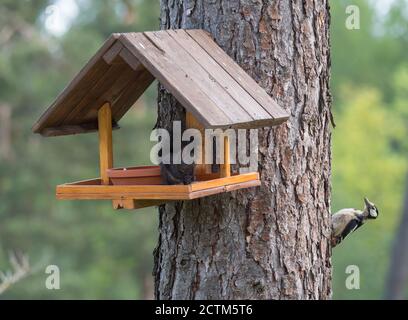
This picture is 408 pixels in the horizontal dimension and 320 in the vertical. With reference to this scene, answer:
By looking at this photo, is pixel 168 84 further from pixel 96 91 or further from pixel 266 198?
pixel 266 198

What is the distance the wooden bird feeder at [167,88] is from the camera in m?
3.21

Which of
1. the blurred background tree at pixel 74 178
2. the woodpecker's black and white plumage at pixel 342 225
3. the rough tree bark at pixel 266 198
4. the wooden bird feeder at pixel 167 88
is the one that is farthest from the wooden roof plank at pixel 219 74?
the blurred background tree at pixel 74 178

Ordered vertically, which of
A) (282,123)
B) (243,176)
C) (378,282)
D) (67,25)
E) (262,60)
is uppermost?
(67,25)

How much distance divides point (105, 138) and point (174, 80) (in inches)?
20.0

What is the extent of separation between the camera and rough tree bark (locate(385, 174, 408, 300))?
Result: 1709cm

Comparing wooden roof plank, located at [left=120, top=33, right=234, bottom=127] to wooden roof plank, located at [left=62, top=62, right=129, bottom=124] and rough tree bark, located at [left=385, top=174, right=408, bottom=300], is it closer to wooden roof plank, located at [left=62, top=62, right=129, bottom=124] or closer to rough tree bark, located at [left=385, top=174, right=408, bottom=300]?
wooden roof plank, located at [left=62, top=62, right=129, bottom=124]

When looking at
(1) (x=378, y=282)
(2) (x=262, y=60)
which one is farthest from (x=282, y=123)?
(1) (x=378, y=282)

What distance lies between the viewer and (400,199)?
26188 mm

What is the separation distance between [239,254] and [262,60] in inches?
32.5

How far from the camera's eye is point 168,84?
3.21 metres

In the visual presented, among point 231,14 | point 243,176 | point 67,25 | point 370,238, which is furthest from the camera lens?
point 370,238

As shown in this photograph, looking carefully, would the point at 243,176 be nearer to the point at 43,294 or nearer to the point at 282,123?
the point at 282,123

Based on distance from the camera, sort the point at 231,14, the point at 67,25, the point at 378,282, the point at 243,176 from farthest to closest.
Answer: the point at 378,282, the point at 67,25, the point at 231,14, the point at 243,176

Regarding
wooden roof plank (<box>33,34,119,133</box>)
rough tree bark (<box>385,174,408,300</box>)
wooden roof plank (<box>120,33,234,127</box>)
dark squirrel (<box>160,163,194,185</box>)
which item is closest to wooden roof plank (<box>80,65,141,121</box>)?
wooden roof plank (<box>33,34,119,133</box>)
